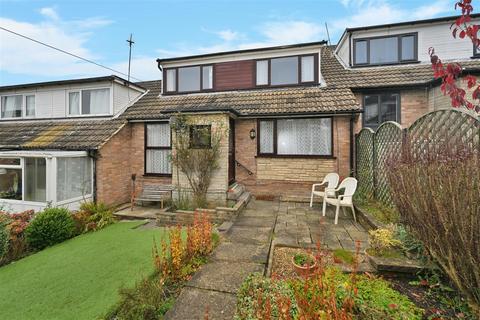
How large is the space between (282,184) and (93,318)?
676 cm

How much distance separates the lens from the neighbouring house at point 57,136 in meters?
7.46

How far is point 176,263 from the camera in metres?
3.37

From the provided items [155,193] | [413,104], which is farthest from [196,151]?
[413,104]

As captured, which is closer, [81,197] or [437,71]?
[437,71]

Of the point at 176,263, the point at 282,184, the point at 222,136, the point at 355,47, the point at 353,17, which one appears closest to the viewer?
the point at 176,263

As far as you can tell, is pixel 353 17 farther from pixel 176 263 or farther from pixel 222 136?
pixel 176 263

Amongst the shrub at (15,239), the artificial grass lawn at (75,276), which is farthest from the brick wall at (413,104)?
the shrub at (15,239)

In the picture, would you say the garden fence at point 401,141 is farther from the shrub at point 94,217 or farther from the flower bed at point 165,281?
the shrub at point 94,217

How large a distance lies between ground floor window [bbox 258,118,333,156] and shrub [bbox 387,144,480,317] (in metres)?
5.15

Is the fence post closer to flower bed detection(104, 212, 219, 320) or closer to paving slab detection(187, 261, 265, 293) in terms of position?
paving slab detection(187, 261, 265, 293)

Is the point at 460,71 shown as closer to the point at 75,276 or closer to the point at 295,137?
the point at 295,137

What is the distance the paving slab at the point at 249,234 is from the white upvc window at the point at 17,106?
41.4ft

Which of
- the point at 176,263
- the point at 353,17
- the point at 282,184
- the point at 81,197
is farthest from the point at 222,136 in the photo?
the point at 353,17

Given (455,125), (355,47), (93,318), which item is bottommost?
(93,318)
